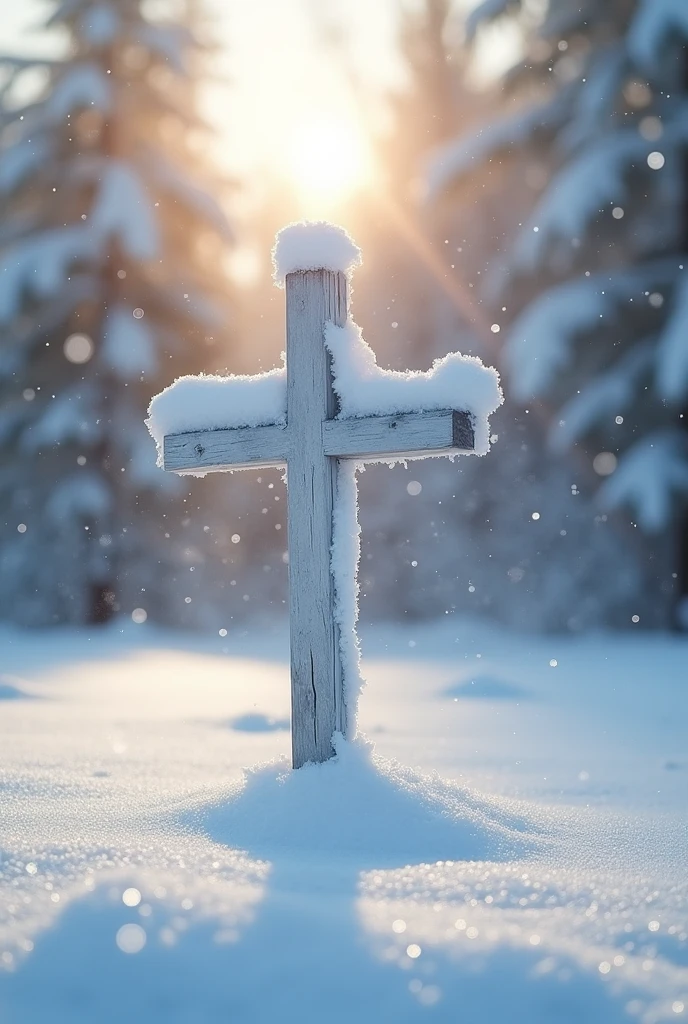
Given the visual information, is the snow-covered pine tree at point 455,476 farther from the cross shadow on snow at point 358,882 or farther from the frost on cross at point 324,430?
the cross shadow on snow at point 358,882

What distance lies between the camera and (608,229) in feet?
36.2

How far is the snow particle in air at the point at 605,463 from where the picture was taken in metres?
12.1

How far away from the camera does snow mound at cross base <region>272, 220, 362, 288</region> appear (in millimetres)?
2922

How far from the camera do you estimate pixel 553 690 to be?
20.6 feet

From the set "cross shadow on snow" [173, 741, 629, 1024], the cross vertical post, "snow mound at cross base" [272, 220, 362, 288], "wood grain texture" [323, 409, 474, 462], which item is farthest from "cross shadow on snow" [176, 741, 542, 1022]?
"snow mound at cross base" [272, 220, 362, 288]

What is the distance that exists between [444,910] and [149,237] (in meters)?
10.6

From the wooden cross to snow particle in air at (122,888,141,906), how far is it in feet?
3.45

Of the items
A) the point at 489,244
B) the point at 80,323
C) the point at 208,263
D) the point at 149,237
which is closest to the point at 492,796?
the point at 149,237

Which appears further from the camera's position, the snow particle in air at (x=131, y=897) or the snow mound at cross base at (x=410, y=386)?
the snow mound at cross base at (x=410, y=386)

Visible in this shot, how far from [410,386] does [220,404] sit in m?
0.64

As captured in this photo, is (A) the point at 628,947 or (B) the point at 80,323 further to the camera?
(B) the point at 80,323

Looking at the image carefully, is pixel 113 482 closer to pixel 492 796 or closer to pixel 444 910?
pixel 492 796

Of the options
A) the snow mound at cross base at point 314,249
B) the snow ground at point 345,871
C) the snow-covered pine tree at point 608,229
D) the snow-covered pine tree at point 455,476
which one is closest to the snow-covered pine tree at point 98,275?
the snow-covered pine tree at point 455,476

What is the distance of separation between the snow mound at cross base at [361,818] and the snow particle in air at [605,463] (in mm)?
9814
